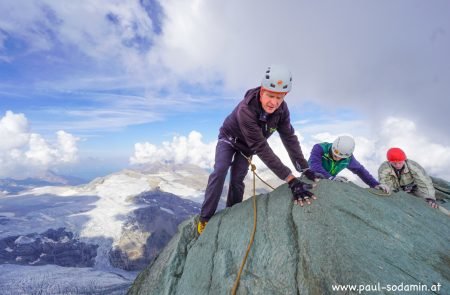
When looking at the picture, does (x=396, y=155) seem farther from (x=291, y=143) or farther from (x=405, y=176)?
(x=291, y=143)

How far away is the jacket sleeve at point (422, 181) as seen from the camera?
13336 mm

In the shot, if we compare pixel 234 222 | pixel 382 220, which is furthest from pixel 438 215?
pixel 234 222

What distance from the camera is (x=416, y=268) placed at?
23.1 feet

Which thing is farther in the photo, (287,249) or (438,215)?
(438,215)

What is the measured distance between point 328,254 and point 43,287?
166 meters

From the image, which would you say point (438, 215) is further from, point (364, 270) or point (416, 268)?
point (364, 270)

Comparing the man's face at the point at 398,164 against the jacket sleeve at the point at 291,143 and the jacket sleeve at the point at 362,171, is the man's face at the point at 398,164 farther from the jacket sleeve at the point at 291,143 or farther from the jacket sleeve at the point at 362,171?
the jacket sleeve at the point at 291,143

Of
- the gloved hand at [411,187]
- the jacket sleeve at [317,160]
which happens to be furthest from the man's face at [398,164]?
the jacket sleeve at [317,160]

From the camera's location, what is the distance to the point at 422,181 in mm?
13352

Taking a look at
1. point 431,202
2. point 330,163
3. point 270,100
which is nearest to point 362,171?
point 330,163

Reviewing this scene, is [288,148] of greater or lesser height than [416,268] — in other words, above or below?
above

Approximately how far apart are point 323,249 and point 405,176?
922 cm

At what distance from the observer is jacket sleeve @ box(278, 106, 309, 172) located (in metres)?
11.2

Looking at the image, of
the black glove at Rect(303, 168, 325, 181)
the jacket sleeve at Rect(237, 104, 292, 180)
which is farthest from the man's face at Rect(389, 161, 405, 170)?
the jacket sleeve at Rect(237, 104, 292, 180)
